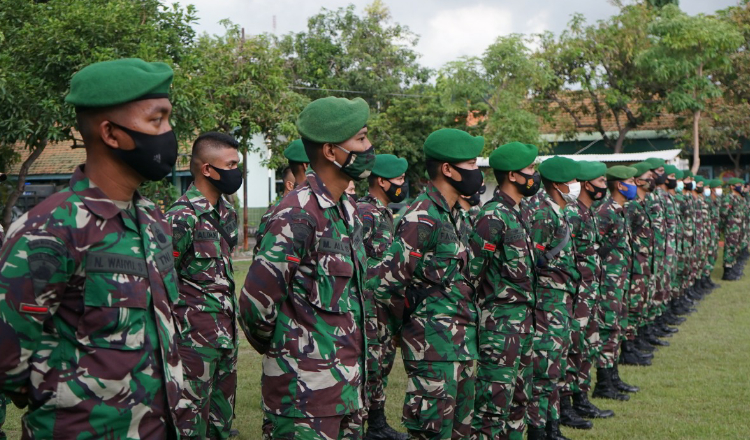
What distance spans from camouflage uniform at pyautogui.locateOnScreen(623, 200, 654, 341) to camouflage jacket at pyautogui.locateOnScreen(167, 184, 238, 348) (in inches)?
226

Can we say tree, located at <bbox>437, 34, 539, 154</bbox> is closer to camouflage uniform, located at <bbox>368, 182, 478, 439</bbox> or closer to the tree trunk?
the tree trunk

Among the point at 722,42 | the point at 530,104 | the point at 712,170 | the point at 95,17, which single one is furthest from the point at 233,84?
the point at 712,170

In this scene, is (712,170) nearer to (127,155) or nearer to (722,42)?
(722,42)

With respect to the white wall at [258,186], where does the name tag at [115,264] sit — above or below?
above

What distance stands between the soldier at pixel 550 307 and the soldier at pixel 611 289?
1.80 metres

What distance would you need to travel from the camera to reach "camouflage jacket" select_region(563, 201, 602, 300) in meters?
7.20

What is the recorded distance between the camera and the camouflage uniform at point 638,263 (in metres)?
9.47

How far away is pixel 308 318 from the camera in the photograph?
346 cm

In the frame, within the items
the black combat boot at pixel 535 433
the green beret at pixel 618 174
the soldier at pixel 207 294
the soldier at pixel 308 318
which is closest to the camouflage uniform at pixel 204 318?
the soldier at pixel 207 294

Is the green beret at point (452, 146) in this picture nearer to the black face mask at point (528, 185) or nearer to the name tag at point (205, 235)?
the black face mask at point (528, 185)

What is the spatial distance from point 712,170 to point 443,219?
96.5ft

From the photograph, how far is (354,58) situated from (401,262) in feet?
103

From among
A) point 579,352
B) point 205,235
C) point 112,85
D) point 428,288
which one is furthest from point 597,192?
point 112,85

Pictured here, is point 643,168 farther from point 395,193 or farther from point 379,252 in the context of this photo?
point 379,252
